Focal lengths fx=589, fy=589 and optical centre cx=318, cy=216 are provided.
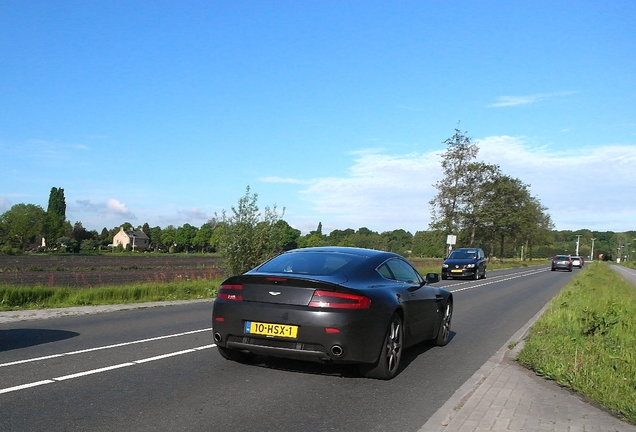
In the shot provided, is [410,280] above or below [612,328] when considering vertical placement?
above

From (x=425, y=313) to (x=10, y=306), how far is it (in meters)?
11.0

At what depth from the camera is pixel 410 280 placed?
8.20 meters

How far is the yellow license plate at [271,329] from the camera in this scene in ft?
20.4

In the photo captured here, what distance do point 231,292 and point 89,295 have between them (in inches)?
444

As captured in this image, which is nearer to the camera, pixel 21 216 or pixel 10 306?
pixel 10 306

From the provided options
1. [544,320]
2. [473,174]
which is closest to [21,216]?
[473,174]

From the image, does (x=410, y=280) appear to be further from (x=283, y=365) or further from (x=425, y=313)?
(x=283, y=365)

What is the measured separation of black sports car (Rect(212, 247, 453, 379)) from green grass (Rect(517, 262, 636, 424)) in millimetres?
1869

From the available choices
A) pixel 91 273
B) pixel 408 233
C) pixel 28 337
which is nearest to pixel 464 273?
pixel 91 273

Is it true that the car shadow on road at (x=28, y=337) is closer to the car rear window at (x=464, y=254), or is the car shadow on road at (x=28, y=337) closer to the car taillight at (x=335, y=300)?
the car taillight at (x=335, y=300)

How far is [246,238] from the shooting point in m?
23.3

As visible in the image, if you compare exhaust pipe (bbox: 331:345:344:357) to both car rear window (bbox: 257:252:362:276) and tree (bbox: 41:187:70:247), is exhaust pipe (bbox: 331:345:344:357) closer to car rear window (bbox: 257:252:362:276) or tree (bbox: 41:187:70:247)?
car rear window (bbox: 257:252:362:276)

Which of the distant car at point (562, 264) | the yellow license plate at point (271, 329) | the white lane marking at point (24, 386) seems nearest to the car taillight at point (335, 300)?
the yellow license plate at point (271, 329)

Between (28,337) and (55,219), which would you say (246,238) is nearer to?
(28,337)
